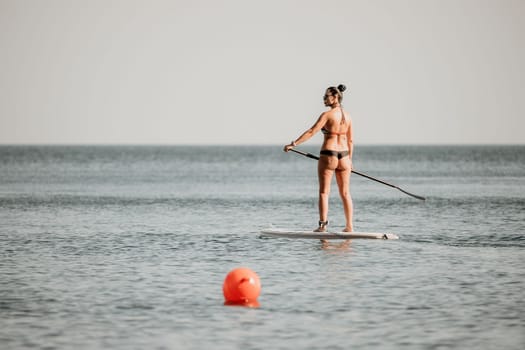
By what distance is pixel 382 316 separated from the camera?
10742mm

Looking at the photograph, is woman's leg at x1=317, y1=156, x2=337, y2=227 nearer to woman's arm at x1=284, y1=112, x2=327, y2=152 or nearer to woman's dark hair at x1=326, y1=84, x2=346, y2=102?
Result: woman's arm at x1=284, y1=112, x2=327, y2=152

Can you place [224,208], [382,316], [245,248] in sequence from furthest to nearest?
[224,208] < [245,248] < [382,316]

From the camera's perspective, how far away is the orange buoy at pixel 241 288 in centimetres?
1135

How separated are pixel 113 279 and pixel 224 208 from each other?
15932 millimetres

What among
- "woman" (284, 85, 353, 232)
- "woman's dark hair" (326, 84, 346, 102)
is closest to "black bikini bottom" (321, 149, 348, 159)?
"woman" (284, 85, 353, 232)

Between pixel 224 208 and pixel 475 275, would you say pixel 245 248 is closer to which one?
pixel 475 275

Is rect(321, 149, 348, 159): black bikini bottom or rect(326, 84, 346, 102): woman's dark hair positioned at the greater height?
rect(326, 84, 346, 102): woman's dark hair

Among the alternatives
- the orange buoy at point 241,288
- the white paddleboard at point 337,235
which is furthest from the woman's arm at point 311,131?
the orange buoy at point 241,288

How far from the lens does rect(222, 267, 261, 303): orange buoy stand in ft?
37.2

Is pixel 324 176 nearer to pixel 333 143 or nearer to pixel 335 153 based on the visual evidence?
pixel 335 153

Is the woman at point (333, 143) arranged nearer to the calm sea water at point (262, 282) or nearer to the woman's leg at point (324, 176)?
the woman's leg at point (324, 176)

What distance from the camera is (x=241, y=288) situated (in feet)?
37.1

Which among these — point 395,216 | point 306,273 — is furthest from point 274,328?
point 395,216

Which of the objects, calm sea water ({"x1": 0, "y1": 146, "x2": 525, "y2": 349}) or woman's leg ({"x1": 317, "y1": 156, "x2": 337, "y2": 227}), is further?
woman's leg ({"x1": 317, "y1": 156, "x2": 337, "y2": 227})
